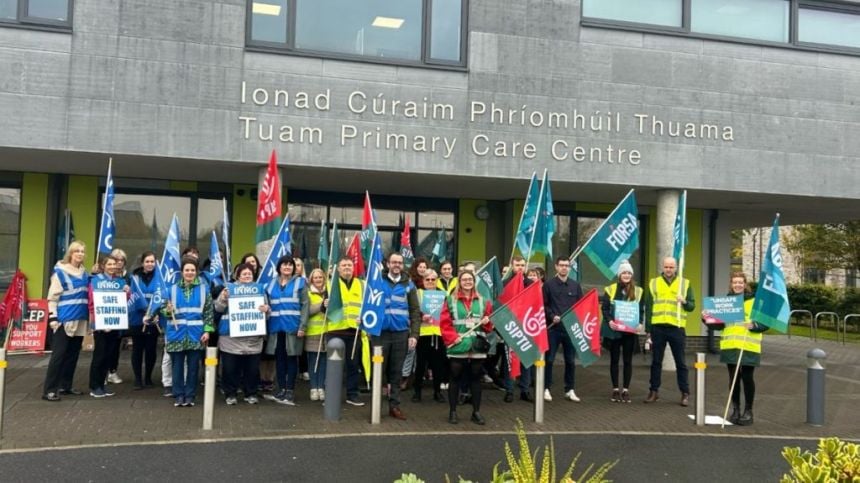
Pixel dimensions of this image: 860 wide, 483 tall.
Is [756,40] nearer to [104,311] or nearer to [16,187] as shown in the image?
[104,311]

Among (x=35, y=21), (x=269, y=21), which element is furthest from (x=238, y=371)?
(x=35, y=21)

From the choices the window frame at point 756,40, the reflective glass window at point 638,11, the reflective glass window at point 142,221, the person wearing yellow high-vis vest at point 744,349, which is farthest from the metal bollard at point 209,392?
the reflective glass window at point 638,11

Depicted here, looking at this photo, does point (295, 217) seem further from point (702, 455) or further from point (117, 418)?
point (702, 455)

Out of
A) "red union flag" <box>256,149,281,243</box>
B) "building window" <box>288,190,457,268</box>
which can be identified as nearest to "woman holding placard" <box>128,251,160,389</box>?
"red union flag" <box>256,149,281,243</box>

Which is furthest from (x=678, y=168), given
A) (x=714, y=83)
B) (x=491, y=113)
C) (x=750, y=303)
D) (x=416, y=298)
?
(x=416, y=298)

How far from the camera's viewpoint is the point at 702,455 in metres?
7.09

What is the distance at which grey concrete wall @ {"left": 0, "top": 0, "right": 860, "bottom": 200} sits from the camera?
426 inches

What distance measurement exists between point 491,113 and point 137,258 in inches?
296

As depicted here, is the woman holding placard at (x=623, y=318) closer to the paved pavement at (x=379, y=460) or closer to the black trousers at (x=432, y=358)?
the paved pavement at (x=379, y=460)

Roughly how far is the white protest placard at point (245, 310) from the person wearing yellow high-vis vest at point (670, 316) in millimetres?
5170

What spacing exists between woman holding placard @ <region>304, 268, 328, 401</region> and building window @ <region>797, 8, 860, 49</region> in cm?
1101

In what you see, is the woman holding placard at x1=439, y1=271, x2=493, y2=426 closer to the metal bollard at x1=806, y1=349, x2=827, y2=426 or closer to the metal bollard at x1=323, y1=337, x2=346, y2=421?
the metal bollard at x1=323, y1=337, x2=346, y2=421

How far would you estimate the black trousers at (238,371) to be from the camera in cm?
848

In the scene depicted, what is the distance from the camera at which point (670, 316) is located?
31.1 ft
